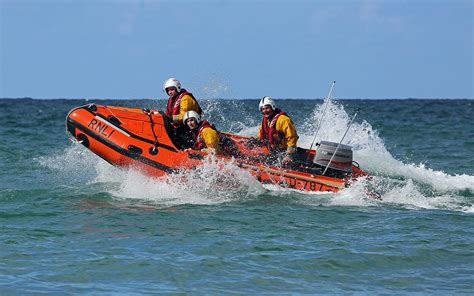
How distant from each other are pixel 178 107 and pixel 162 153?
1.11 metres

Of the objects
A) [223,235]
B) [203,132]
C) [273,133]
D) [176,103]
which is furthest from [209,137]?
[223,235]

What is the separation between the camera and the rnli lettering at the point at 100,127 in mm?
11836

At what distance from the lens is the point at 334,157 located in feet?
38.0

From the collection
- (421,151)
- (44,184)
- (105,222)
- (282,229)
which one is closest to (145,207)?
(105,222)

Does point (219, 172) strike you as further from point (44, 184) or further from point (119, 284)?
point (119, 284)

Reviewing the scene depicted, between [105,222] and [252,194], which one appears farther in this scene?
[252,194]

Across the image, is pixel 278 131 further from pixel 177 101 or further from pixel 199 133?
pixel 177 101

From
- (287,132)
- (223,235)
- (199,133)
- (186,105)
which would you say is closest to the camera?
(223,235)

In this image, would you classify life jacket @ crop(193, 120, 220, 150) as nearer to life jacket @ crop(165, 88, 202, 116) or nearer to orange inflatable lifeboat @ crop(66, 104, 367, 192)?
orange inflatable lifeboat @ crop(66, 104, 367, 192)

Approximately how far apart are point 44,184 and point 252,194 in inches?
146

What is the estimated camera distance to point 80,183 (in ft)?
42.5

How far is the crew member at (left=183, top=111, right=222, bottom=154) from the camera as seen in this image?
37.4ft

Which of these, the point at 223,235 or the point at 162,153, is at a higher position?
the point at 162,153
